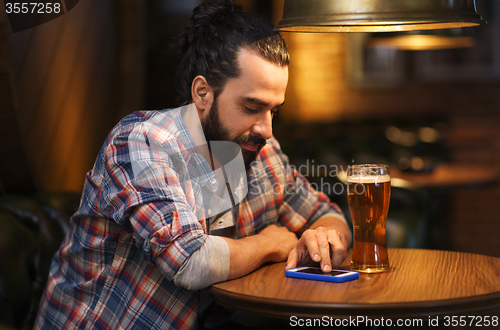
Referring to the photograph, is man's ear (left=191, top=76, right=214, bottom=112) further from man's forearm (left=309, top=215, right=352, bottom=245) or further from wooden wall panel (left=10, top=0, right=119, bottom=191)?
man's forearm (left=309, top=215, right=352, bottom=245)

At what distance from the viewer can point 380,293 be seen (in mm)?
899

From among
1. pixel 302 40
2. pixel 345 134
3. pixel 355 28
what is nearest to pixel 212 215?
pixel 355 28

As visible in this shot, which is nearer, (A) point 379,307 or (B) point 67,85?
(A) point 379,307

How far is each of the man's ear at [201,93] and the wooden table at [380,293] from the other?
395 millimetres

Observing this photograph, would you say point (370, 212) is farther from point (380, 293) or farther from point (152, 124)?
point (152, 124)

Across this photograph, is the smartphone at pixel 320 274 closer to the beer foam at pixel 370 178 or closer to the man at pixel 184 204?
the man at pixel 184 204

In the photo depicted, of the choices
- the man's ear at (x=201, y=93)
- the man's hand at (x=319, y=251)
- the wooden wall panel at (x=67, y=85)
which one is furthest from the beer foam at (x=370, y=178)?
the wooden wall panel at (x=67, y=85)

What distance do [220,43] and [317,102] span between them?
12.0 feet

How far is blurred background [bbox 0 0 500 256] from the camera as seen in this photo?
1.43 metres

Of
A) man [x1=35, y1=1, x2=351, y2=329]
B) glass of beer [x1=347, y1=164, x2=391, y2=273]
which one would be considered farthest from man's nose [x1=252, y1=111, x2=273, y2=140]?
glass of beer [x1=347, y1=164, x2=391, y2=273]

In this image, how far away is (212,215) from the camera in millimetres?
1208

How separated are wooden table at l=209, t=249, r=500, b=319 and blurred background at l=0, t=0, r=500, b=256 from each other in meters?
0.52

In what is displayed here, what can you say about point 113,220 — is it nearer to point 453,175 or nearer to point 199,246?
point 199,246

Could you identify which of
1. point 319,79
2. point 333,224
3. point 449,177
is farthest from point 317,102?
point 333,224
